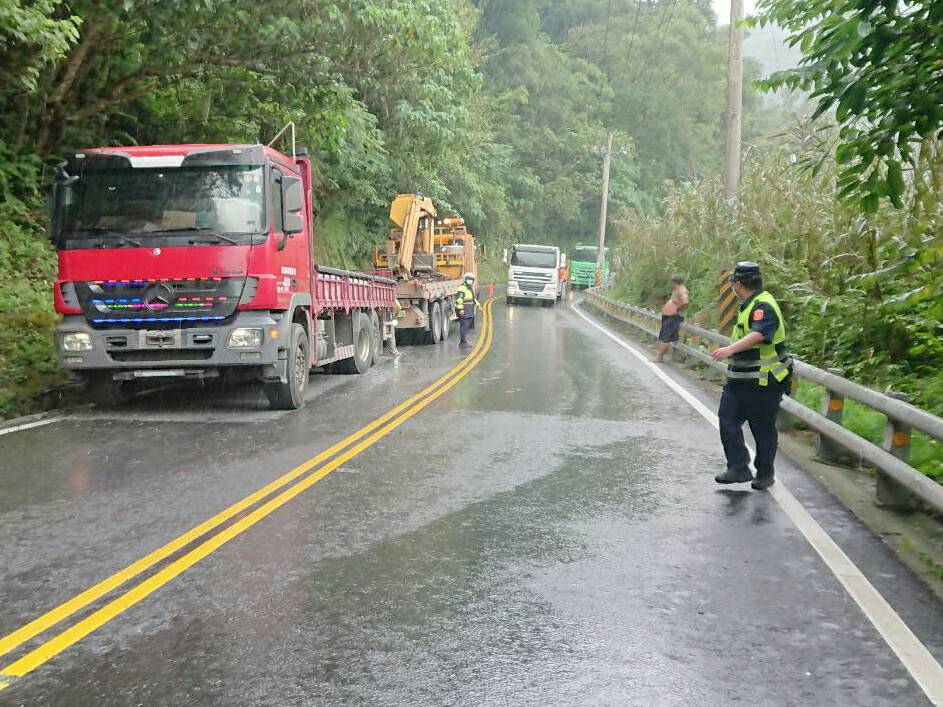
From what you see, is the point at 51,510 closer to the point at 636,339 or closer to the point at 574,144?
the point at 636,339

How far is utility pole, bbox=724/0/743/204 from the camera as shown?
21172 mm

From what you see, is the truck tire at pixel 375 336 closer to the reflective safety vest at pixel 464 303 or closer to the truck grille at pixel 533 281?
the reflective safety vest at pixel 464 303

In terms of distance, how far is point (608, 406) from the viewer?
38.4 ft

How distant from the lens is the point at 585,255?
61.6m

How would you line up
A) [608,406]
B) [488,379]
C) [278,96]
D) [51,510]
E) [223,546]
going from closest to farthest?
[223,546] < [51,510] < [608,406] < [488,379] < [278,96]

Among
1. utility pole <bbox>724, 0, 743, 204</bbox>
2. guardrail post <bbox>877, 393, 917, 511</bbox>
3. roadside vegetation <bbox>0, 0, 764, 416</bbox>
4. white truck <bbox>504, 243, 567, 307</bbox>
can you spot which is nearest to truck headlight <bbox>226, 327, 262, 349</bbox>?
roadside vegetation <bbox>0, 0, 764, 416</bbox>

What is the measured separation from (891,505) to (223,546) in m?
4.57

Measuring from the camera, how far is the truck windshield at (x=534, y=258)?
4006 cm

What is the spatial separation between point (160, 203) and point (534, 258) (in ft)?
99.7

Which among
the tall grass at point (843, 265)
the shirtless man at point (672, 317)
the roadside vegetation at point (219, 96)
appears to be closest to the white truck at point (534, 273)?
the roadside vegetation at point (219, 96)

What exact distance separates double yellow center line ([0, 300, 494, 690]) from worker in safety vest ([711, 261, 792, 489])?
319 cm

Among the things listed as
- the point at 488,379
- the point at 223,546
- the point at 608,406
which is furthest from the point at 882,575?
the point at 488,379

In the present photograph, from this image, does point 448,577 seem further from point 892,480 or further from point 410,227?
point 410,227

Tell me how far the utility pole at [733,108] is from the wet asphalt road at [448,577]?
13245mm
